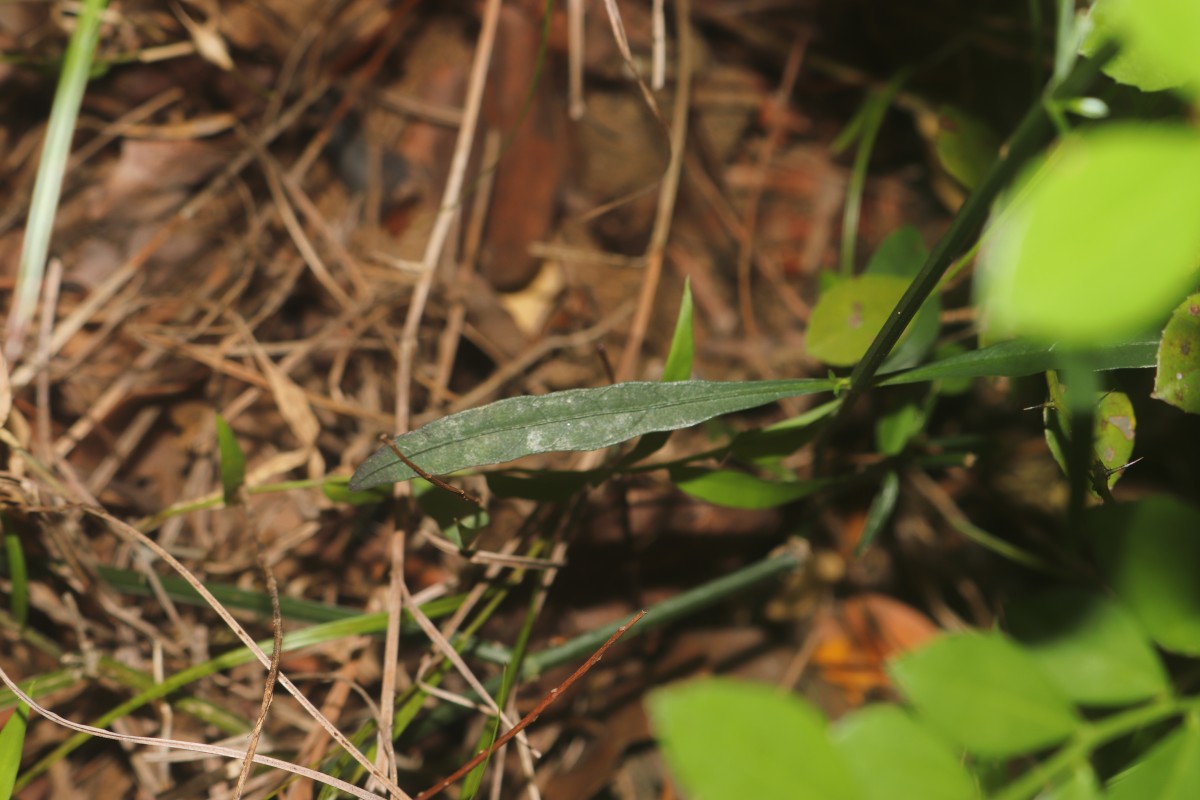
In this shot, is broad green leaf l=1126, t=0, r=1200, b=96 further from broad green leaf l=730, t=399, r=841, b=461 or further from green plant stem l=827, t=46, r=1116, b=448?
broad green leaf l=730, t=399, r=841, b=461

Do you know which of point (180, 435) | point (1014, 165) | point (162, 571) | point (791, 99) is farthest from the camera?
point (791, 99)

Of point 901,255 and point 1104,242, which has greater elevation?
point 1104,242

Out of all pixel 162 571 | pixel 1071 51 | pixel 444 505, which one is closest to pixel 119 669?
pixel 162 571

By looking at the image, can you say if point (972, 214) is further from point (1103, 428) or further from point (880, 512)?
point (880, 512)

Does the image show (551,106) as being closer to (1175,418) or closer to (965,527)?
(965,527)

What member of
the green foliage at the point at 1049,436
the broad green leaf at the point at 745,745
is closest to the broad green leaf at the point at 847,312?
the green foliage at the point at 1049,436

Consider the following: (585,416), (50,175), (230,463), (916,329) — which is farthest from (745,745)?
(50,175)
